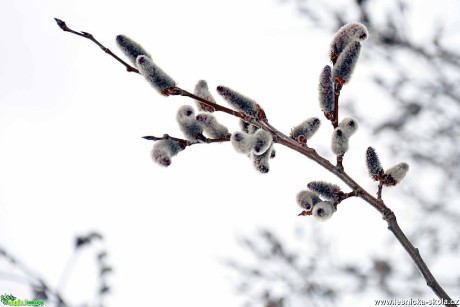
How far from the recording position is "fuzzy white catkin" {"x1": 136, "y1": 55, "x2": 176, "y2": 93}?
202 cm

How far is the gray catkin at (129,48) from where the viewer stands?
2.13m

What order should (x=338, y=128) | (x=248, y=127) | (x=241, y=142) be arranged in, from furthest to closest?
(x=248, y=127) < (x=338, y=128) < (x=241, y=142)

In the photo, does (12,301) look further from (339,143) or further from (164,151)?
(339,143)

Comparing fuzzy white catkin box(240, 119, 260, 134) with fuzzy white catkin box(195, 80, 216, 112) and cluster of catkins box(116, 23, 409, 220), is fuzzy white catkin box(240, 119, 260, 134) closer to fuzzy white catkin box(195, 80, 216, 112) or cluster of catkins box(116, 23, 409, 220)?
cluster of catkins box(116, 23, 409, 220)

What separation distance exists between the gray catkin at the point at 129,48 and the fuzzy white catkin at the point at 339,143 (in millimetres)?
983

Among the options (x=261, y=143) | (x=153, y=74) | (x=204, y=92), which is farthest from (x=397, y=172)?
(x=153, y=74)

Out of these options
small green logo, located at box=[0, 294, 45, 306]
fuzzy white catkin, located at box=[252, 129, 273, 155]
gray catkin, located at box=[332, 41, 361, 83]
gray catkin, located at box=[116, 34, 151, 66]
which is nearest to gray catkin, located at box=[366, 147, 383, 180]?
gray catkin, located at box=[332, 41, 361, 83]

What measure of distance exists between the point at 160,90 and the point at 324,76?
2.51 ft

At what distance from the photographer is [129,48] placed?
213cm

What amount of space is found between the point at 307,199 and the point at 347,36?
800 millimetres

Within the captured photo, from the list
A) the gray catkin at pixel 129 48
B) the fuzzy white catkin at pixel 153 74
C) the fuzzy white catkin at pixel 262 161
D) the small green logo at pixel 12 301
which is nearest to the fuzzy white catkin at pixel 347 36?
the fuzzy white catkin at pixel 262 161

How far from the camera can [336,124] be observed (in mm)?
2156

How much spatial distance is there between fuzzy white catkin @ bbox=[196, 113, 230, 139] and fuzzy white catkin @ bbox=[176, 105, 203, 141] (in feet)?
0.08

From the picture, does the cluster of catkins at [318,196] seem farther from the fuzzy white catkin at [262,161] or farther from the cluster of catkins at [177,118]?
the cluster of catkins at [177,118]
